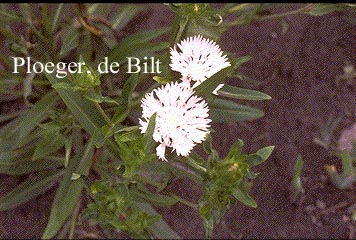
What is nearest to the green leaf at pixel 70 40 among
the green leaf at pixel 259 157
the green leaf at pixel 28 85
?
the green leaf at pixel 28 85

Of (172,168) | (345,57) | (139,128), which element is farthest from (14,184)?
(345,57)

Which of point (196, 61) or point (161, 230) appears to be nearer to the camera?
point (196, 61)

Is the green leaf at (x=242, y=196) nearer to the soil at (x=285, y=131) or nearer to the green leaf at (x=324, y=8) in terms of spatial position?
the green leaf at (x=324, y=8)

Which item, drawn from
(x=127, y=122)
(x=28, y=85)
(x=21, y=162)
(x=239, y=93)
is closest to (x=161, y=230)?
(x=127, y=122)

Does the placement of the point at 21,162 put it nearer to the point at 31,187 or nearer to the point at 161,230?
the point at 31,187

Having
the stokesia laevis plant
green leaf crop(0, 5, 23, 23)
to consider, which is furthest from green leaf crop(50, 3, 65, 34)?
green leaf crop(0, 5, 23, 23)

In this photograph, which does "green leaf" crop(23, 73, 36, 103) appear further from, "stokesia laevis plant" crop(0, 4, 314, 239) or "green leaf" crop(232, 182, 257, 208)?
"green leaf" crop(232, 182, 257, 208)
